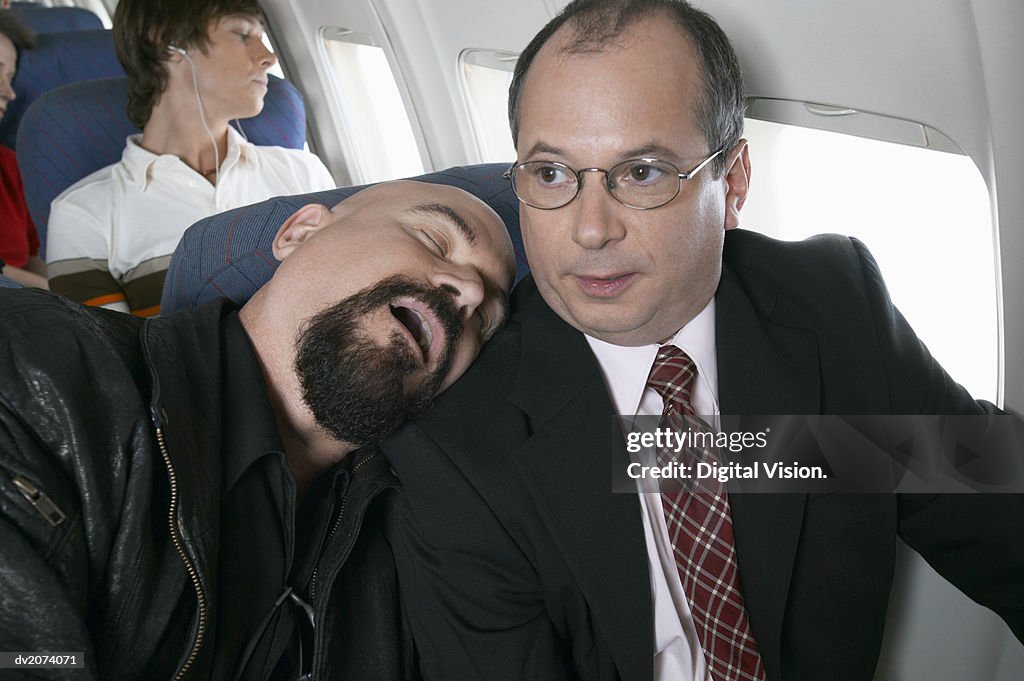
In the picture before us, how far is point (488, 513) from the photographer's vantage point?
1511 millimetres

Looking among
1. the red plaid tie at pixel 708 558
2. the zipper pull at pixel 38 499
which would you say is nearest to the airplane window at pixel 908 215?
the red plaid tie at pixel 708 558

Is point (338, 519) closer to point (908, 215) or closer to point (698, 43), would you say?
point (698, 43)

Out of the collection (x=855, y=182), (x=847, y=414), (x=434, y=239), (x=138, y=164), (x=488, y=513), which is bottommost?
(x=488, y=513)

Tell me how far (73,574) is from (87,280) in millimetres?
1932

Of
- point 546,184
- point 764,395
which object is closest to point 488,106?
point 546,184

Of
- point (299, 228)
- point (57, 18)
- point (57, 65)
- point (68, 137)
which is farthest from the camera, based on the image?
point (57, 18)

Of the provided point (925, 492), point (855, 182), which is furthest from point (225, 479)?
point (855, 182)

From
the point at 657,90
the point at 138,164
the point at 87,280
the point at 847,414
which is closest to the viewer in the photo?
the point at 657,90

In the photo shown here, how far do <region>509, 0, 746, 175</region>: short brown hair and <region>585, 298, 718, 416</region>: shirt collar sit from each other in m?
0.30

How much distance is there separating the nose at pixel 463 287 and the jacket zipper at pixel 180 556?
22.4 inches

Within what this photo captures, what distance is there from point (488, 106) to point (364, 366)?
6.58ft

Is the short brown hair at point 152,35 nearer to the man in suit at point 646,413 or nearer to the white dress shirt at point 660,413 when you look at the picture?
the man in suit at point 646,413

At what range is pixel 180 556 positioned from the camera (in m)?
1.41

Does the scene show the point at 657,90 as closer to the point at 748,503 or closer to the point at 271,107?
→ the point at 748,503
